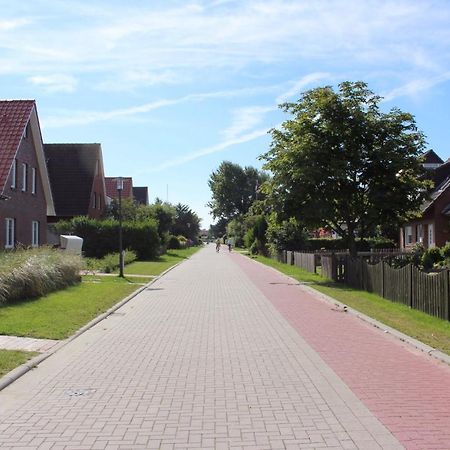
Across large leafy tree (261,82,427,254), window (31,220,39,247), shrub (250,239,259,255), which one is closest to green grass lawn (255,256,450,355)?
large leafy tree (261,82,427,254)

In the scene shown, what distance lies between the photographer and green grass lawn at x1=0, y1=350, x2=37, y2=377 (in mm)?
7651

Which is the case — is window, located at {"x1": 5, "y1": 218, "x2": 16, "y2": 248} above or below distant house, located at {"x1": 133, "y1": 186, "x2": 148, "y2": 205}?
below

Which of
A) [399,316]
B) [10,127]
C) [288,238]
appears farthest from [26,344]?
[288,238]

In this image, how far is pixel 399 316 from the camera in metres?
12.9

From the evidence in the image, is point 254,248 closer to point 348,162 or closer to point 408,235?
point 408,235

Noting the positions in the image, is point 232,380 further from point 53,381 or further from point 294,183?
point 294,183

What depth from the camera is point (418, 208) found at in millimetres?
23641

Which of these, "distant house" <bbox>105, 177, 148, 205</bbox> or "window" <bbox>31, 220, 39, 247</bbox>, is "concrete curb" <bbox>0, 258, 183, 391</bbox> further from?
"distant house" <bbox>105, 177, 148, 205</bbox>

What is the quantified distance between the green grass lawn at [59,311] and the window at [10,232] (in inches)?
307

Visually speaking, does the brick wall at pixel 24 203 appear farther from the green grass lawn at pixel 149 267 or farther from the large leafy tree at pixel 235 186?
the large leafy tree at pixel 235 186

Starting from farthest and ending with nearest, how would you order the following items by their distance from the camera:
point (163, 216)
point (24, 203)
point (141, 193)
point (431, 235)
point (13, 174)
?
point (141, 193) → point (163, 216) → point (431, 235) → point (24, 203) → point (13, 174)

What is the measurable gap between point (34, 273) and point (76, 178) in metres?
29.9

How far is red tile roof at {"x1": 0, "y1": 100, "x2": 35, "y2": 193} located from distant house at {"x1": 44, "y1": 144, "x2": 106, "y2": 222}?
16312 millimetres

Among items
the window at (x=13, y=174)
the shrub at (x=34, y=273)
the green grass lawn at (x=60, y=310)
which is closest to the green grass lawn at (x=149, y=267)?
the window at (x=13, y=174)
